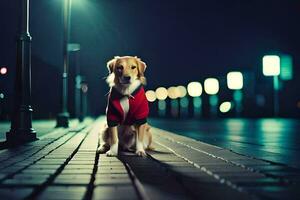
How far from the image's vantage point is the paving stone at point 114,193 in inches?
201

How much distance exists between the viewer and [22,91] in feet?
44.0

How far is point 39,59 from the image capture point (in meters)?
77.2

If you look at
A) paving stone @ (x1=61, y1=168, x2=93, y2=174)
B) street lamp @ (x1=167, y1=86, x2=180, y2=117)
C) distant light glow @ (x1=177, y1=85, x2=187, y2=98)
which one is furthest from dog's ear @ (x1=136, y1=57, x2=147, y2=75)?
street lamp @ (x1=167, y1=86, x2=180, y2=117)

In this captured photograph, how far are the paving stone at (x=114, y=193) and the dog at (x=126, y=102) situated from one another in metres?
3.74

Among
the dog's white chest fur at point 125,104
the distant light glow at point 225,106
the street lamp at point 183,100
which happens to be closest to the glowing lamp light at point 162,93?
the street lamp at point 183,100

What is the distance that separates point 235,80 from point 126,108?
65.7 m

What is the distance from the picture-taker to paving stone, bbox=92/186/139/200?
5113 millimetres

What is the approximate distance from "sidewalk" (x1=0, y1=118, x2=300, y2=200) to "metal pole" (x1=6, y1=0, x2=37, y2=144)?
369 centimetres

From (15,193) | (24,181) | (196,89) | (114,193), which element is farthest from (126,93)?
(196,89)

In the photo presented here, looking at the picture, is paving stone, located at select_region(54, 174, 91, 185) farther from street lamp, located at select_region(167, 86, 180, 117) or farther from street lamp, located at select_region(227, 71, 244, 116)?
street lamp, located at select_region(167, 86, 180, 117)

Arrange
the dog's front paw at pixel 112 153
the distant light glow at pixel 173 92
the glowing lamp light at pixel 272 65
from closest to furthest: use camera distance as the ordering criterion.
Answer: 1. the dog's front paw at pixel 112 153
2. the glowing lamp light at pixel 272 65
3. the distant light glow at pixel 173 92

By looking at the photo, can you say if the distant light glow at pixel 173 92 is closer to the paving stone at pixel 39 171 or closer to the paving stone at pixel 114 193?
the paving stone at pixel 39 171

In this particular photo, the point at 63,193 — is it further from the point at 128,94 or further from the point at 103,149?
the point at 103,149

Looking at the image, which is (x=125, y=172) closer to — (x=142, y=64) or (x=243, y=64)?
(x=142, y=64)
